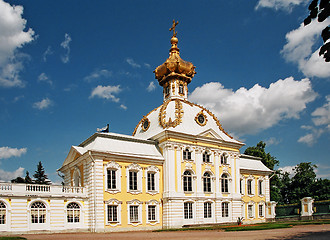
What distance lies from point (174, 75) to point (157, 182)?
48.9 ft

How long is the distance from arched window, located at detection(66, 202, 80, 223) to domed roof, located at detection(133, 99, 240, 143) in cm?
1111

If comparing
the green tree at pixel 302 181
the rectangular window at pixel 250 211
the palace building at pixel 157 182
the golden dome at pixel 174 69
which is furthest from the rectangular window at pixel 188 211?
the green tree at pixel 302 181

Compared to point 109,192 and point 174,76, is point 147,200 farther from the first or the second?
point 174,76

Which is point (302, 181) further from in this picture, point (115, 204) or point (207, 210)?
point (115, 204)

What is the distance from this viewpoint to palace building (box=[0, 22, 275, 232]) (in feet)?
91.1

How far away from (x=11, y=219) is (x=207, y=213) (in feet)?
62.8

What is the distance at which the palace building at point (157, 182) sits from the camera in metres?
27.8

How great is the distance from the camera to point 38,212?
27.0 metres

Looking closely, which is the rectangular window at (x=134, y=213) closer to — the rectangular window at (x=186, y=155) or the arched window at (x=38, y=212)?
the rectangular window at (x=186, y=155)

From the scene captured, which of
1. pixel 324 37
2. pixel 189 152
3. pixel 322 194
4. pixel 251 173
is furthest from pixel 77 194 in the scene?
pixel 322 194

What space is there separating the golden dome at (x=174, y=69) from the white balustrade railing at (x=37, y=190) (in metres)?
19.6

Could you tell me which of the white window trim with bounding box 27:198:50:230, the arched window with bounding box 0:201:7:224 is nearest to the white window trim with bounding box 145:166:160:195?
the white window trim with bounding box 27:198:50:230

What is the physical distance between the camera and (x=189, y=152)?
35844 mm

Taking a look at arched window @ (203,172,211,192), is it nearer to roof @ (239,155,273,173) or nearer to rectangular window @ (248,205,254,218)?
roof @ (239,155,273,173)
